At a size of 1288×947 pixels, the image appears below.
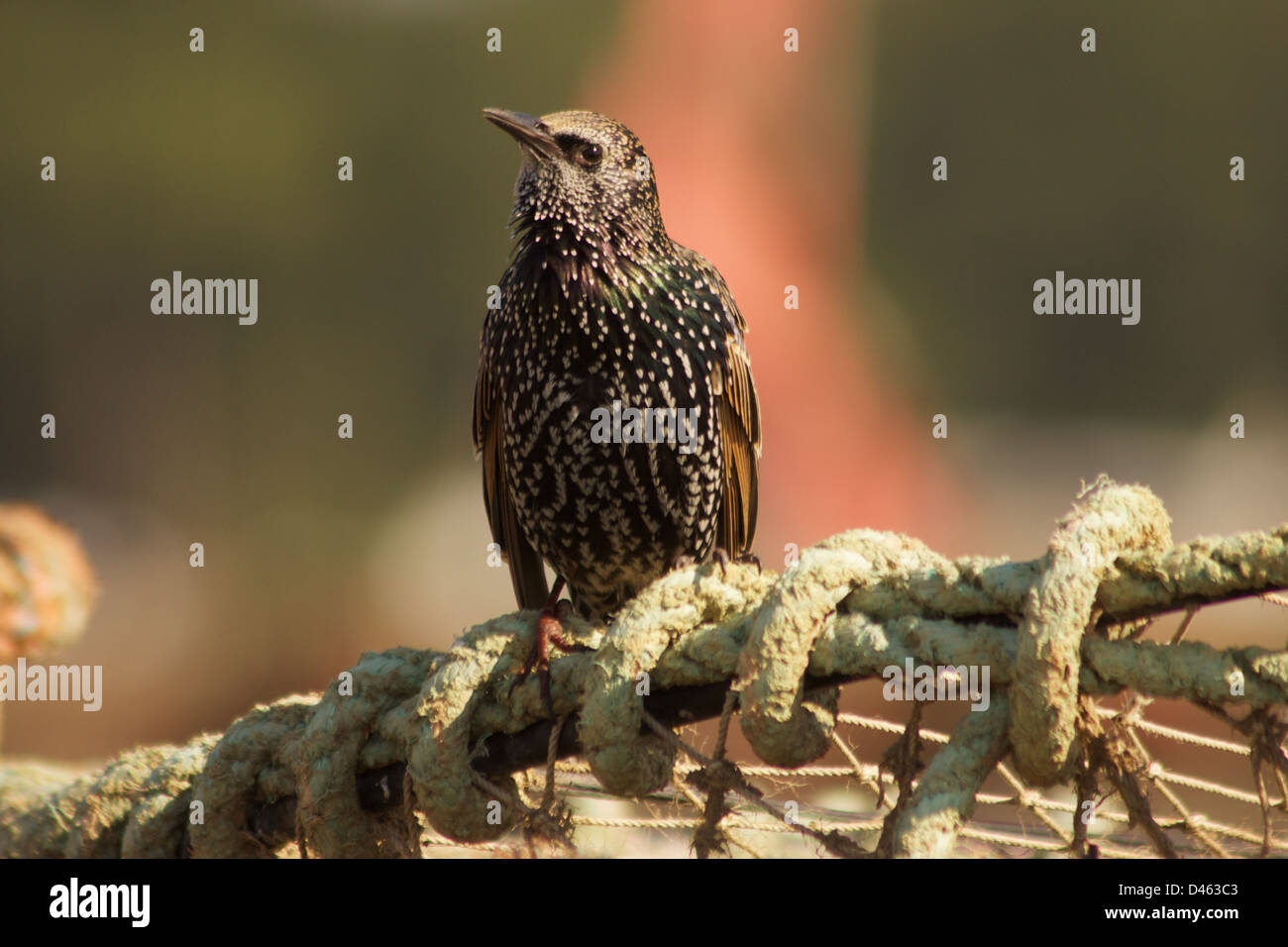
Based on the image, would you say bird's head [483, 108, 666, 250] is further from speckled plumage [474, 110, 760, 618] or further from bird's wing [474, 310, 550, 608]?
bird's wing [474, 310, 550, 608]

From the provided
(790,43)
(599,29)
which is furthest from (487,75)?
(790,43)

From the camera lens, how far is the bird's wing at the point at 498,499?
323cm

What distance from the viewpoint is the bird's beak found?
3.12m

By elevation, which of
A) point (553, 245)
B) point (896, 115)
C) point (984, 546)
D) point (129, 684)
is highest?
point (896, 115)

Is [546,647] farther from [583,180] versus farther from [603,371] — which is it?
[583,180]

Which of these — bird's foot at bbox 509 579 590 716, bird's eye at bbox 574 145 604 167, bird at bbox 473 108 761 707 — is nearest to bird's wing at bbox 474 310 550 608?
bird at bbox 473 108 761 707

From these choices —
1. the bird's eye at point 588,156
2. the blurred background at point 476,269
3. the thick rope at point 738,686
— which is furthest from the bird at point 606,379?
the blurred background at point 476,269

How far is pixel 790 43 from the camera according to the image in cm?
766

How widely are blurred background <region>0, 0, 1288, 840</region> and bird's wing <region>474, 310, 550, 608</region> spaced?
4.56 m

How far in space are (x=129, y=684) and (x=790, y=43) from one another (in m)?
5.97

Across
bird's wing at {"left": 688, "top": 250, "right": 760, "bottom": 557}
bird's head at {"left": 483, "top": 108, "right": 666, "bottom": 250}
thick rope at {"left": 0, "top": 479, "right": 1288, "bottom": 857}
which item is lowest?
thick rope at {"left": 0, "top": 479, "right": 1288, "bottom": 857}

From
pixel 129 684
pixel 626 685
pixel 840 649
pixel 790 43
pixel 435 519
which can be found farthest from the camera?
pixel 435 519

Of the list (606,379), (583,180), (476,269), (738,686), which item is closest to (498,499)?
(606,379)

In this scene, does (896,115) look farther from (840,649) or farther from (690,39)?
(840,649)
